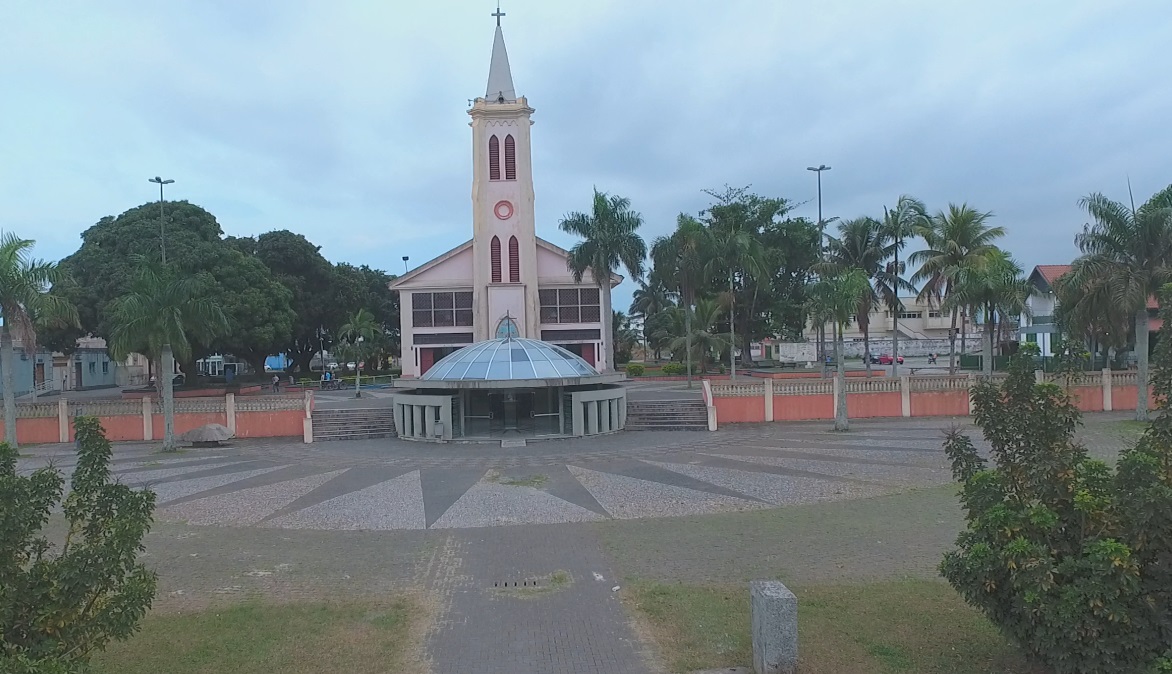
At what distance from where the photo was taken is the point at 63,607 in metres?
4.73

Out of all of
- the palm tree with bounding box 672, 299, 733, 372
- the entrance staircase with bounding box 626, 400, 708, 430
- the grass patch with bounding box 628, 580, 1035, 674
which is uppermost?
the palm tree with bounding box 672, 299, 733, 372

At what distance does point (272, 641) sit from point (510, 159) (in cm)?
3764

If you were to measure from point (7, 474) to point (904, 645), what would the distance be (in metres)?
7.29

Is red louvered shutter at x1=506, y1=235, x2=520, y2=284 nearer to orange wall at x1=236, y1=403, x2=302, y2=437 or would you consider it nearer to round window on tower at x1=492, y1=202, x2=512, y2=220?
round window on tower at x1=492, y1=202, x2=512, y2=220

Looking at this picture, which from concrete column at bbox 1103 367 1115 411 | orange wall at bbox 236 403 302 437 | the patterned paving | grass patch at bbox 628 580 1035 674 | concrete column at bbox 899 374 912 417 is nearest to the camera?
grass patch at bbox 628 580 1035 674

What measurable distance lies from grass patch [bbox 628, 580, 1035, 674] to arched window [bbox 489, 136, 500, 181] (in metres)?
36.1

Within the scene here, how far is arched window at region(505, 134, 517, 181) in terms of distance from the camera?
4159 centimetres

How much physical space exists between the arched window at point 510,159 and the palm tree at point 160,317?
72.8 feet

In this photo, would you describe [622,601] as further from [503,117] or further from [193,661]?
[503,117]

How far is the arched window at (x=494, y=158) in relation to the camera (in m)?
41.5

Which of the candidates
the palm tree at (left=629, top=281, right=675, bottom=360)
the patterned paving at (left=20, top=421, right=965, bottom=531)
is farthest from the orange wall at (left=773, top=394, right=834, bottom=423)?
the palm tree at (left=629, top=281, right=675, bottom=360)

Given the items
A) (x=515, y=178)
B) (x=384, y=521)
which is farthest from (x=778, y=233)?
(x=384, y=521)

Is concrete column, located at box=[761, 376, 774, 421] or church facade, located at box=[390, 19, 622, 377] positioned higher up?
church facade, located at box=[390, 19, 622, 377]

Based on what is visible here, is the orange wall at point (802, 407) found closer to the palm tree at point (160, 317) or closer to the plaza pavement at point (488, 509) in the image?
the plaza pavement at point (488, 509)
